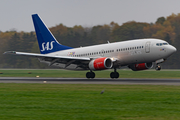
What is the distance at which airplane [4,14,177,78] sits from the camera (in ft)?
105

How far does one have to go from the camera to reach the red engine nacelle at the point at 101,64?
107ft

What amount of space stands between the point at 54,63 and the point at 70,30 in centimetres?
6938

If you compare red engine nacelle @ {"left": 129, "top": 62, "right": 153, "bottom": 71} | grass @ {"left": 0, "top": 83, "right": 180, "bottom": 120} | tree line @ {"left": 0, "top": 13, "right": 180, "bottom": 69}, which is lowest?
grass @ {"left": 0, "top": 83, "right": 180, "bottom": 120}

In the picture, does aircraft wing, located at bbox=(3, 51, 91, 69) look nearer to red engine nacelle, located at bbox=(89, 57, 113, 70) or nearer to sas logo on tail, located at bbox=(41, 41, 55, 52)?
red engine nacelle, located at bbox=(89, 57, 113, 70)

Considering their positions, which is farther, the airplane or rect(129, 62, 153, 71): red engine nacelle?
rect(129, 62, 153, 71): red engine nacelle

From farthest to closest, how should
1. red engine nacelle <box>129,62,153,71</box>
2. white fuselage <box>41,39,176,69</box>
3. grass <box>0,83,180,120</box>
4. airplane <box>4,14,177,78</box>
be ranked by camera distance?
1. red engine nacelle <box>129,62,153,71</box>
2. airplane <box>4,14,177,78</box>
3. white fuselage <box>41,39,176,69</box>
4. grass <box>0,83,180,120</box>

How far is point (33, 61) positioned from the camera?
3735 inches

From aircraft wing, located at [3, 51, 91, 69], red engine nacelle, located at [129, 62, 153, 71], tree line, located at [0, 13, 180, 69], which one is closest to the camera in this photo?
aircraft wing, located at [3, 51, 91, 69]

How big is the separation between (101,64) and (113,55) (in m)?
2.74

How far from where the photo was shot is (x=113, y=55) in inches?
1368

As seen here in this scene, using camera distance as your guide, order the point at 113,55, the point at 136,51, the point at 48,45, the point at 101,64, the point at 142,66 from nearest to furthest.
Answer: the point at 101,64, the point at 136,51, the point at 113,55, the point at 142,66, the point at 48,45

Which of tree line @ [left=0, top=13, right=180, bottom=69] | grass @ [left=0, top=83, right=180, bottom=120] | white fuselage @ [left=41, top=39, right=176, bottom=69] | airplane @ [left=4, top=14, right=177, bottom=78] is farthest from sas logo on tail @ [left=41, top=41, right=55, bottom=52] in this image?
tree line @ [left=0, top=13, right=180, bottom=69]

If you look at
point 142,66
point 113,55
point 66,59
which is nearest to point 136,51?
point 113,55

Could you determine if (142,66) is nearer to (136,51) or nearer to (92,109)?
(136,51)
